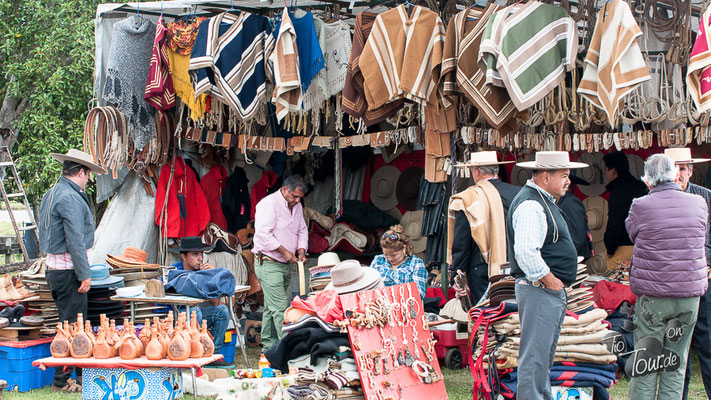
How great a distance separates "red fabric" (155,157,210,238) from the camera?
8438 mm

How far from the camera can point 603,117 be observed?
688 cm

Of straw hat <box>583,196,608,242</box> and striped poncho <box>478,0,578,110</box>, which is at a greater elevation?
striped poncho <box>478,0,578,110</box>

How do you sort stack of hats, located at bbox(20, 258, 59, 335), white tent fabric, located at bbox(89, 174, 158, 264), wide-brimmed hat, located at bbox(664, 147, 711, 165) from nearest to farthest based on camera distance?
wide-brimmed hat, located at bbox(664, 147, 711, 165) < stack of hats, located at bbox(20, 258, 59, 335) < white tent fabric, located at bbox(89, 174, 158, 264)

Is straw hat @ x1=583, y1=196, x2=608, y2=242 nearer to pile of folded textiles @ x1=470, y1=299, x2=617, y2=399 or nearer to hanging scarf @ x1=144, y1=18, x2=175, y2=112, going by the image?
pile of folded textiles @ x1=470, y1=299, x2=617, y2=399

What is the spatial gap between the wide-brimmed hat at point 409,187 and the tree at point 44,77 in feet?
21.6

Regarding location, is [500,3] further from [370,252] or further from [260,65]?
[370,252]

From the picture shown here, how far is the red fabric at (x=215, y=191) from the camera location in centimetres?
916

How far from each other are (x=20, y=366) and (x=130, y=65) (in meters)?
3.09

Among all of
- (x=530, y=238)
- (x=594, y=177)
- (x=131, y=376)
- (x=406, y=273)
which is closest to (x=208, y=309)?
(x=131, y=376)

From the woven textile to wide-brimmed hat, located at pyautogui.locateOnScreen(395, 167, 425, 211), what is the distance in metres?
3.18

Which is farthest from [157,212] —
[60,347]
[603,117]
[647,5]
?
[647,5]

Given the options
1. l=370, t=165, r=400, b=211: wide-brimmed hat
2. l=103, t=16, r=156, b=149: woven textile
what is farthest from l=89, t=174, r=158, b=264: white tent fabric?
l=370, t=165, r=400, b=211: wide-brimmed hat

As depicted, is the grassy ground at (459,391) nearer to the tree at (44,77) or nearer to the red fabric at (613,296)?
the red fabric at (613,296)

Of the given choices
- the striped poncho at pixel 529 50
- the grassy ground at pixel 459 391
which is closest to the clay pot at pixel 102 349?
the grassy ground at pixel 459 391
